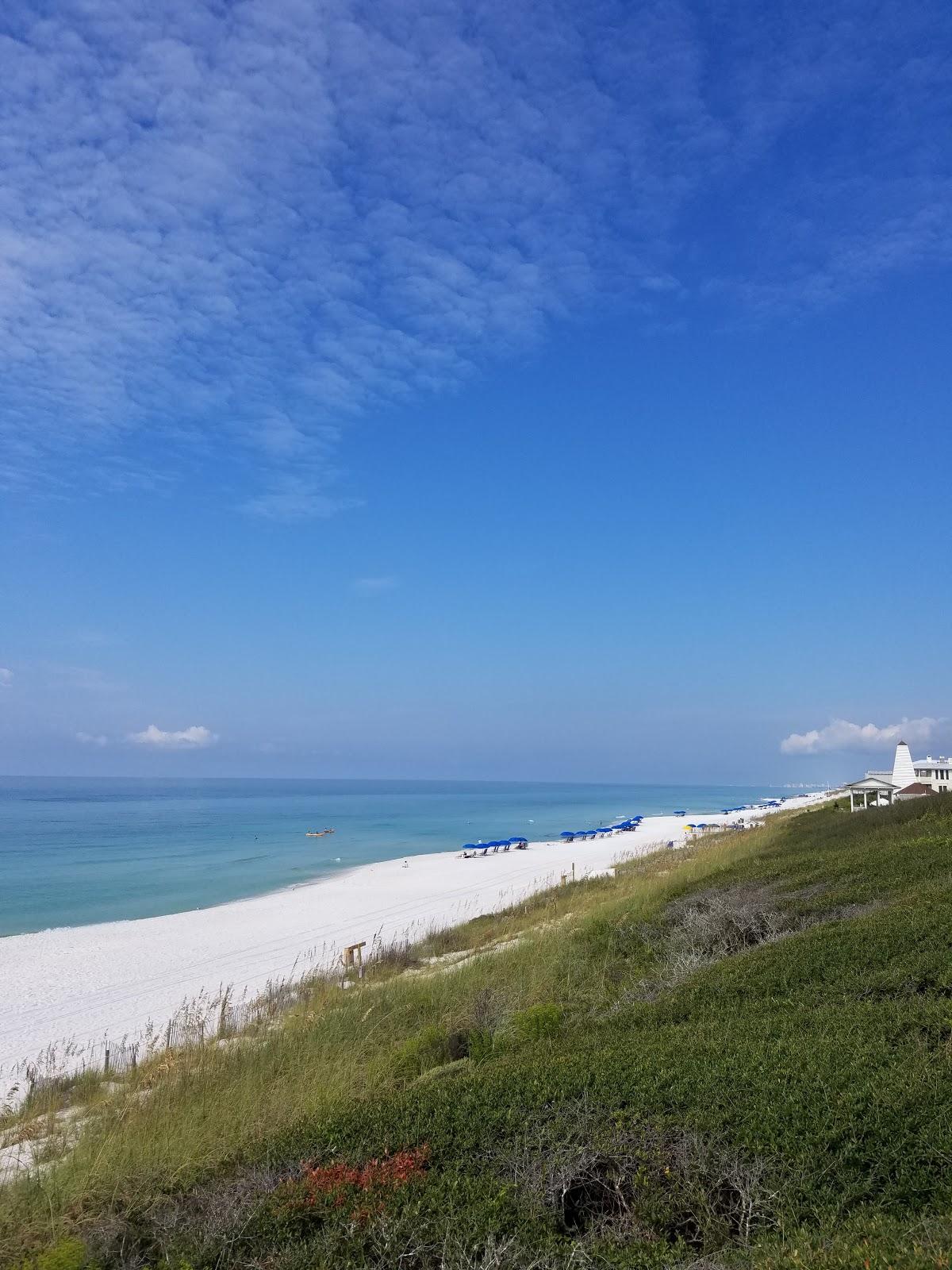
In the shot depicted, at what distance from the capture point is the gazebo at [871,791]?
33.9 m

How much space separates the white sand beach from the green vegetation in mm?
7258

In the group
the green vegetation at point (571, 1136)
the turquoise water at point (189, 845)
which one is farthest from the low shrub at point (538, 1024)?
the turquoise water at point (189, 845)

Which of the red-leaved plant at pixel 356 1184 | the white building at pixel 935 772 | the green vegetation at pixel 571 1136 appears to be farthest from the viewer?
the white building at pixel 935 772

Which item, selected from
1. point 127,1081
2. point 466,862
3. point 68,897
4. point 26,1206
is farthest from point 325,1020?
point 466,862

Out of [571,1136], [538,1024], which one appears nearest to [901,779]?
[538,1024]

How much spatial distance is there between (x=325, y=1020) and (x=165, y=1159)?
4.07 metres

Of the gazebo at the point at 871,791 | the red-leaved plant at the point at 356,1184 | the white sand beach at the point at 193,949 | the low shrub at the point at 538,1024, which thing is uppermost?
the gazebo at the point at 871,791

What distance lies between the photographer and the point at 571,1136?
4.77 meters

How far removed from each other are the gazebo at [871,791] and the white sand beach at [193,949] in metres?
11.5

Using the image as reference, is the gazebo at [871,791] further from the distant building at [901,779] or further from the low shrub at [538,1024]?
the low shrub at [538,1024]

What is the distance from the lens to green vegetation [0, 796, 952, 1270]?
3.95m

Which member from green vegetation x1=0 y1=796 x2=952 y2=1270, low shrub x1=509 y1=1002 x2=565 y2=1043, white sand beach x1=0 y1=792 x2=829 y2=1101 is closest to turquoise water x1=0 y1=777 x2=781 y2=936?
white sand beach x1=0 y1=792 x2=829 y2=1101

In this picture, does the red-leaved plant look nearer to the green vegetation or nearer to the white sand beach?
the green vegetation

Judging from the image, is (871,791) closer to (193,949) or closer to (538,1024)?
(193,949)
